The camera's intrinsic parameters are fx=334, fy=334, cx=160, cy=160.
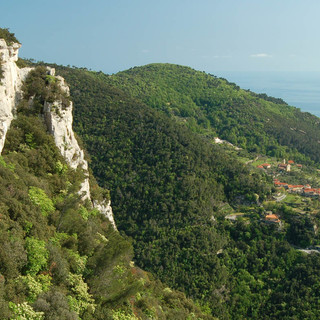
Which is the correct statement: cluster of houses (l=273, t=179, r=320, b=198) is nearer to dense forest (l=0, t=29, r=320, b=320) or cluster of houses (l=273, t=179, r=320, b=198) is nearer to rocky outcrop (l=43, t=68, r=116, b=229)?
dense forest (l=0, t=29, r=320, b=320)

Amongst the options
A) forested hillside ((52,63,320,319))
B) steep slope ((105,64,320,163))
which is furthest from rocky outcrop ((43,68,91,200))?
steep slope ((105,64,320,163))

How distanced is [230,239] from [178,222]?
685 cm

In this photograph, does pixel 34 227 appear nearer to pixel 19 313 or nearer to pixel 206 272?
pixel 19 313

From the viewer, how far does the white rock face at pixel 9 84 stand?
21.2 meters

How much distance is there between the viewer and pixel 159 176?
48.6 metres

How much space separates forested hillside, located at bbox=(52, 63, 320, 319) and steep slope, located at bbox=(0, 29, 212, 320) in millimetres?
10223

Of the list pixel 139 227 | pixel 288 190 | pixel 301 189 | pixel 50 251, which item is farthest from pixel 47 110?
pixel 301 189

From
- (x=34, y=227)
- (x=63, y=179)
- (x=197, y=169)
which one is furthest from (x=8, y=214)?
(x=197, y=169)

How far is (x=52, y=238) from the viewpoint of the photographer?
15.6 metres

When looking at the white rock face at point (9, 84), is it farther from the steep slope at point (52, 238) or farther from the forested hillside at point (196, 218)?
the forested hillside at point (196, 218)

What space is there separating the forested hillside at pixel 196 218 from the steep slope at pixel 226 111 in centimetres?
3462

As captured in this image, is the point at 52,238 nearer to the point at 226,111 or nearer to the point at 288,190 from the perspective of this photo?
the point at 288,190

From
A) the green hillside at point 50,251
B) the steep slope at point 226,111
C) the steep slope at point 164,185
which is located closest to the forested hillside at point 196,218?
the steep slope at point 164,185

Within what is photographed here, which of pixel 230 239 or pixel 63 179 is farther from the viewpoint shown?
pixel 230 239
